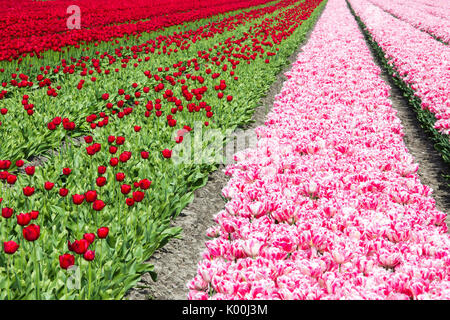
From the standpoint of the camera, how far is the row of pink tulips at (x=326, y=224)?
2566 millimetres

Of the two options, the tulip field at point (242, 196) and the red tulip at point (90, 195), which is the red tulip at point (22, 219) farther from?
the red tulip at point (90, 195)

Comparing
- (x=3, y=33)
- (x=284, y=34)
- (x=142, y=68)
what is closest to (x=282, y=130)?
(x=142, y=68)

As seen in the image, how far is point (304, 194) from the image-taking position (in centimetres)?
410

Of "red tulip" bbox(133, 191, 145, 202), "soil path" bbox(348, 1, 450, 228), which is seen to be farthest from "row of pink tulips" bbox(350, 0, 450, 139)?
"red tulip" bbox(133, 191, 145, 202)

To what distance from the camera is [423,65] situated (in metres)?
11.4

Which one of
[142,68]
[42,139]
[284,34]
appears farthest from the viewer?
[284,34]

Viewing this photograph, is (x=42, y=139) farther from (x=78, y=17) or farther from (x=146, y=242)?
(x=78, y=17)

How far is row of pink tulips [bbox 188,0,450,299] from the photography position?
2.57 metres

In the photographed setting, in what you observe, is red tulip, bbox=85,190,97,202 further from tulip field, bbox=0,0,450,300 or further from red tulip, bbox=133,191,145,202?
red tulip, bbox=133,191,145,202

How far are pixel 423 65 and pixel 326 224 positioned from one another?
9909 millimetres

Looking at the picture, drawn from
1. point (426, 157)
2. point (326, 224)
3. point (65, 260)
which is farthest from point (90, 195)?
point (426, 157)

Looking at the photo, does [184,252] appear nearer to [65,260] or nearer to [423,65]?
[65,260]

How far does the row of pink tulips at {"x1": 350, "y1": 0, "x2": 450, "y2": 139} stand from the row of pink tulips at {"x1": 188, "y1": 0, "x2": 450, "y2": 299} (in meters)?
1.88

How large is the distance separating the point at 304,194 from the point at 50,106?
5.17 metres
